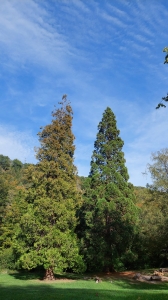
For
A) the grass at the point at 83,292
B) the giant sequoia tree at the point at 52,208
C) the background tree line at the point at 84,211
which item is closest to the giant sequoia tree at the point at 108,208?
the background tree line at the point at 84,211

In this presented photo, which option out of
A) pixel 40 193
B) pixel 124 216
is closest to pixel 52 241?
pixel 40 193

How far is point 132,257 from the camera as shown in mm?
19766

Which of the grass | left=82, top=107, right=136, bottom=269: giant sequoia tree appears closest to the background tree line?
left=82, top=107, right=136, bottom=269: giant sequoia tree

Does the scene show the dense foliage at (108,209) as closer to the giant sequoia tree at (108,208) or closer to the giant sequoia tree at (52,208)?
the giant sequoia tree at (108,208)

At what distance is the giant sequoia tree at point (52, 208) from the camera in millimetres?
16500

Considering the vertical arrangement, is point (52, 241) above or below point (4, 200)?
below

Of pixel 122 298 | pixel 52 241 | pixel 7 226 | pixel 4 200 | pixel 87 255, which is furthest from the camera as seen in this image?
pixel 4 200

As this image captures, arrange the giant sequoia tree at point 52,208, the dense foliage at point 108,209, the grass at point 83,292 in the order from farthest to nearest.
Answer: the dense foliage at point 108,209 → the giant sequoia tree at point 52,208 → the grass at point 83,292

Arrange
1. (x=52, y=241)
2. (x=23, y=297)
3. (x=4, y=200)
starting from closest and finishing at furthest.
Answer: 1. (x=23, y=297)
2. (x=52, y=241)
3. (x=4, y=200)

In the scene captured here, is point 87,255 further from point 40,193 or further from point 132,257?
point 40,193

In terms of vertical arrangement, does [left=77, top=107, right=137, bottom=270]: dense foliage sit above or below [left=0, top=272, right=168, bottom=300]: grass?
above

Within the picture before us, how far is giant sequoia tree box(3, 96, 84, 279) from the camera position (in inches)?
650

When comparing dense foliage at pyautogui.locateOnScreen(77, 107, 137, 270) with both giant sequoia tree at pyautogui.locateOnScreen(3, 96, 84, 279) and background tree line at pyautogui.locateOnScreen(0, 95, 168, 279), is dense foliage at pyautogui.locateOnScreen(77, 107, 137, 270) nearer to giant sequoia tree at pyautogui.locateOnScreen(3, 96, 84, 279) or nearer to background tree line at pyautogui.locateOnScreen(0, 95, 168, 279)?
background tree line at pyautogui.locateOnScreen(0, 95, 168, 279)

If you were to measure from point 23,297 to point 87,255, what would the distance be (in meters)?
10.00
